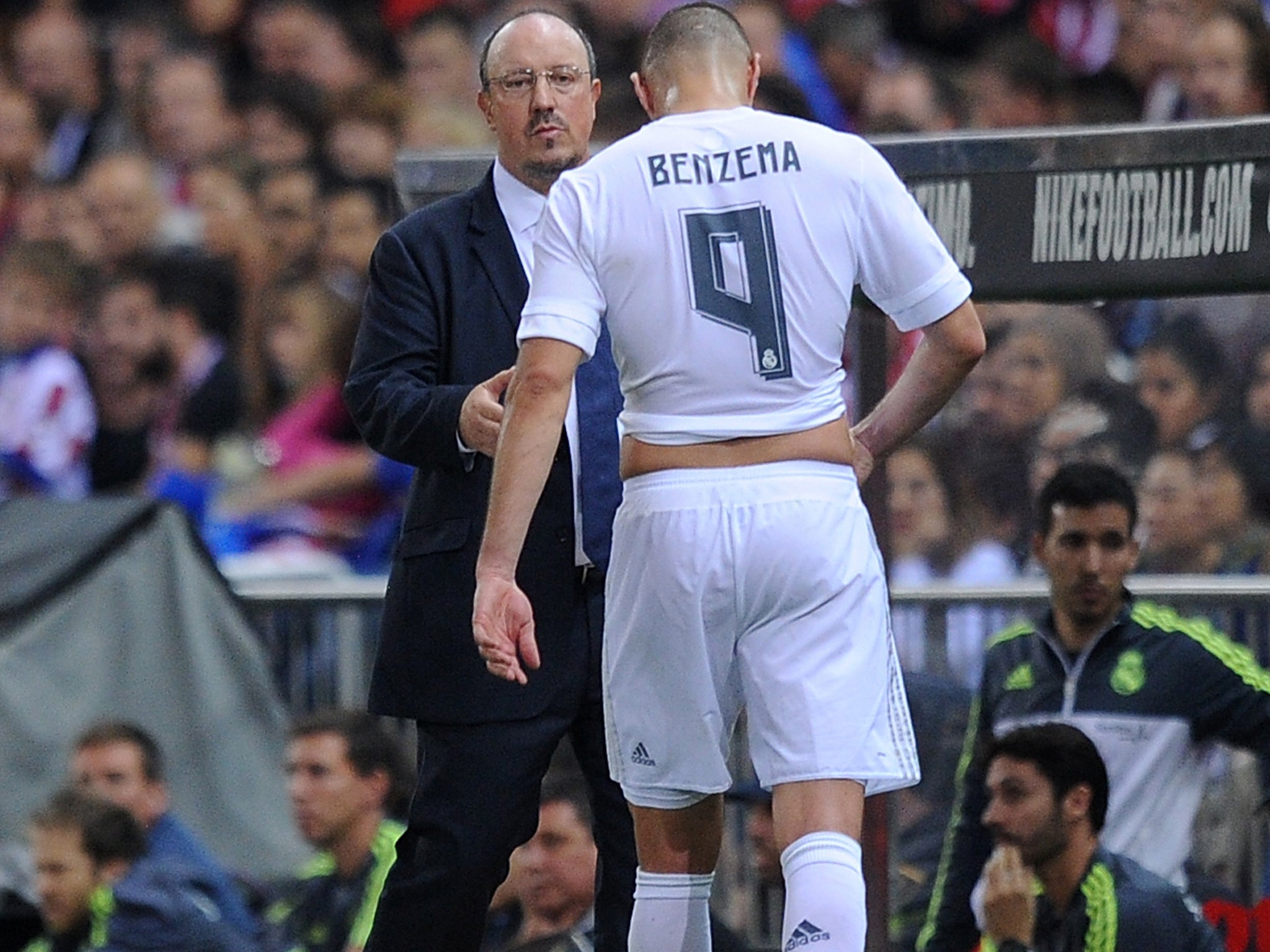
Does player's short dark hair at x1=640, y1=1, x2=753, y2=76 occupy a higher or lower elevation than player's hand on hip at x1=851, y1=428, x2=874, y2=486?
higher

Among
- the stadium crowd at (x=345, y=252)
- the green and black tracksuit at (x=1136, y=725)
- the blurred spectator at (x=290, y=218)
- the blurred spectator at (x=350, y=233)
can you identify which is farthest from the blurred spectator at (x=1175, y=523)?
the blurred spectator at (x=290, y=218)

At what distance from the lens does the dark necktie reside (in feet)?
16.3

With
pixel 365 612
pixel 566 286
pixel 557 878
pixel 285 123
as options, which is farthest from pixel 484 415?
pixel 285 123

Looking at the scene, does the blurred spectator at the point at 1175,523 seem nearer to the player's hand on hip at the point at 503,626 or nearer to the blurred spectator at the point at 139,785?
the blurred spectator at the point at 139,785

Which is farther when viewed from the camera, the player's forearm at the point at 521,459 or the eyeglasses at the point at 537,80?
the eyeglasses at the point at 537,80

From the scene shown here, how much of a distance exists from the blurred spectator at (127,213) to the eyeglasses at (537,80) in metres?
6.96

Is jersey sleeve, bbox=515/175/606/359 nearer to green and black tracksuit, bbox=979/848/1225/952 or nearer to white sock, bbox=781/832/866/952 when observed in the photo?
white sock, bbox=781/832/866/952

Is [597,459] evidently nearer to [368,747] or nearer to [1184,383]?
[368,747]

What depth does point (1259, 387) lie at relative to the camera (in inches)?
309

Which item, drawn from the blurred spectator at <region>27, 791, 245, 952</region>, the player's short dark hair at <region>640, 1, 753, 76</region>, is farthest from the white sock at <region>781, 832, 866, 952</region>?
the blurred spectator at <region>27, 791, 245, 952</region>

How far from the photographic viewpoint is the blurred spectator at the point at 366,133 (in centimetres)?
1142

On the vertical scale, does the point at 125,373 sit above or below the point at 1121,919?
above

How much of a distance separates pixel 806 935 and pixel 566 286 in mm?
1185

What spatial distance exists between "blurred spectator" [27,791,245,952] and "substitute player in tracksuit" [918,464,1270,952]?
2.07 meters
